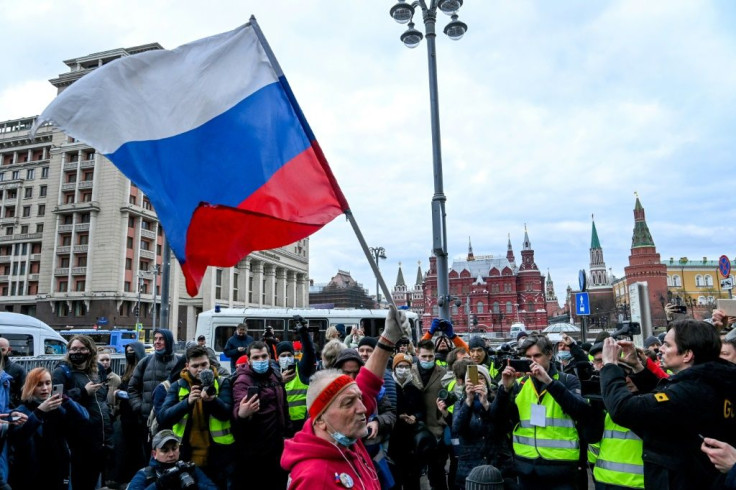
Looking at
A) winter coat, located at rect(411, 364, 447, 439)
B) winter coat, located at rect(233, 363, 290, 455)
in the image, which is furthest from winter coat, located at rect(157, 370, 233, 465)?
winter coat, located at rect(411, 364, 447, 439)

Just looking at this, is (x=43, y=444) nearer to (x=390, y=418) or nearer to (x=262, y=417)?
(x=262, y=417)

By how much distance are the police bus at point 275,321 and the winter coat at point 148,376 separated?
13.4m

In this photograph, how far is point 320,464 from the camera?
2.32 metres

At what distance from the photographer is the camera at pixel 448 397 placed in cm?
563

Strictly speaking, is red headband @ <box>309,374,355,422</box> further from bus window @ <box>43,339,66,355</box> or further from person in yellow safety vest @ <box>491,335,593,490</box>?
bus window @ <box>43,339,66,355</box>

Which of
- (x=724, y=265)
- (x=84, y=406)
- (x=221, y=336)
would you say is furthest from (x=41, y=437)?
(x=724, y=265)

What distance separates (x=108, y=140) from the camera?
12.0ft

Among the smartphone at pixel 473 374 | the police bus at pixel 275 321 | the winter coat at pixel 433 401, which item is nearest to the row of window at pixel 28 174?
the police bus at pixel 275 321

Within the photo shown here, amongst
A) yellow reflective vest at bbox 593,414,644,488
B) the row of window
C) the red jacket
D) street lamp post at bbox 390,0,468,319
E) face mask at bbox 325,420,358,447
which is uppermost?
the row of window

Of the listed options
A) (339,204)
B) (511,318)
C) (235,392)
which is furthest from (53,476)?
(511,318)

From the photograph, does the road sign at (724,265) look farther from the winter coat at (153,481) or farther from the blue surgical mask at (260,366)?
the winter coat at (153,481)

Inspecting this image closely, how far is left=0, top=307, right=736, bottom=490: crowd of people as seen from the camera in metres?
3.00

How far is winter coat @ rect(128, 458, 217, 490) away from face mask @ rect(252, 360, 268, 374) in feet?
3.83

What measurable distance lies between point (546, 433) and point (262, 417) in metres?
2.94
